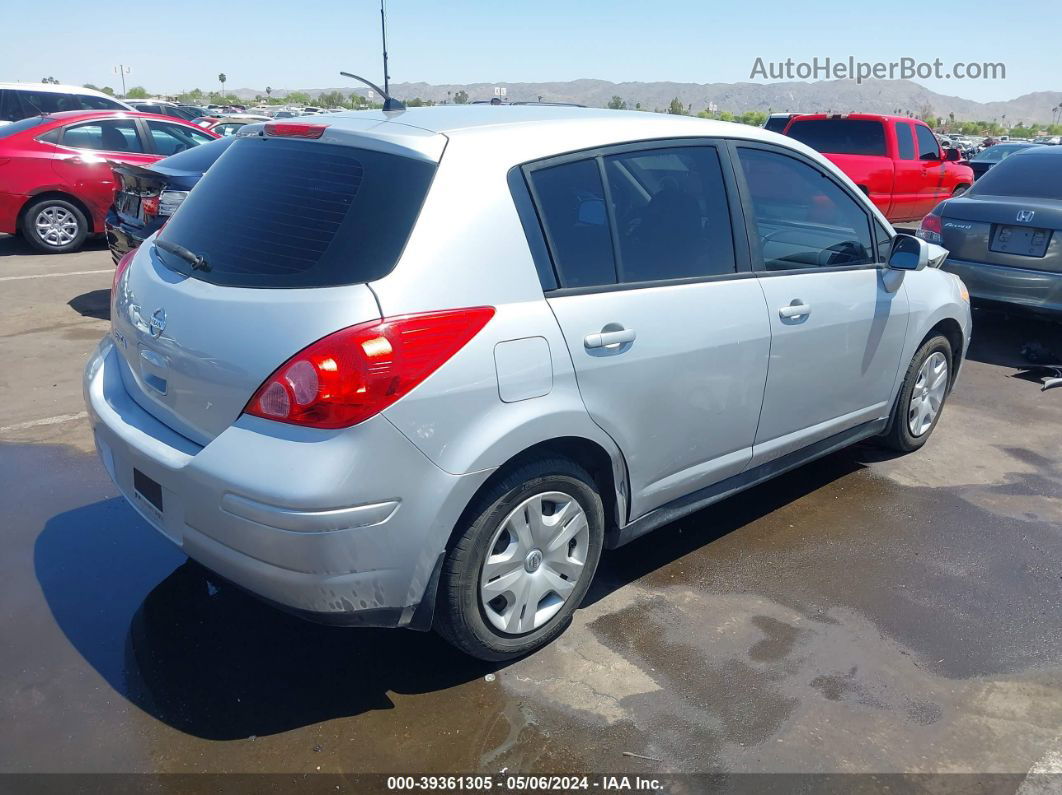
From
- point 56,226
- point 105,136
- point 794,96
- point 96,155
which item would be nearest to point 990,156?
point 105,136

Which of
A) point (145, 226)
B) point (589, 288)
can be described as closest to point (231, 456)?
point (589, 288)

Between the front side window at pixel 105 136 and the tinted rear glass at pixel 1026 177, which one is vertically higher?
the front side window at pixel 105 136

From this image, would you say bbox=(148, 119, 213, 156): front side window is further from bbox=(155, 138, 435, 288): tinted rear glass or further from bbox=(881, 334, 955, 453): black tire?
bbox=(881, 334, 955, 453): black tire

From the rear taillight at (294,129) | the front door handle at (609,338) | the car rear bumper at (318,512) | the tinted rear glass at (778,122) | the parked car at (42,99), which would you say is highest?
the parked car at (42,99)

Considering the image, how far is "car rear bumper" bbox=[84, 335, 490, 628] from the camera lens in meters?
2.51

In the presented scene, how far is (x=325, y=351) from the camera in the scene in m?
2.53

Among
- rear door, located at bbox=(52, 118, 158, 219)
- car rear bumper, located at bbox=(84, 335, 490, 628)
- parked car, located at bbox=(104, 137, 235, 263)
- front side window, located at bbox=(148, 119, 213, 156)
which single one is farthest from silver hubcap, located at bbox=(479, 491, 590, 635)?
front side window, located at bbox=(148, 119, 213, 156)

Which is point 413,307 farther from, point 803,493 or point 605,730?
point 803,493

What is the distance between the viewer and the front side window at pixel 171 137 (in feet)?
35.8

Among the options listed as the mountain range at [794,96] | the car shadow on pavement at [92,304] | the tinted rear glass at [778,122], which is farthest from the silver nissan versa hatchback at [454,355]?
the mountain range at [794,96]

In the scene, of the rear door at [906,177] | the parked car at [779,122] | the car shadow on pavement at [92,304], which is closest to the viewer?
the car shadow on pavement at [92,304]

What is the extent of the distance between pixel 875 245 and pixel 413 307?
2.73m

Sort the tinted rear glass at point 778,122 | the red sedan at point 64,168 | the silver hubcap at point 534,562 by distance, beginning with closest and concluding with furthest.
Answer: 1. the silver hubcap at point 534,562
2. the red sedan at point 64,168
3. the tinted rear glass at point 778,122

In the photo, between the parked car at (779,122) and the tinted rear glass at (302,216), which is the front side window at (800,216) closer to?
the tinted rear glass at (302,216)
